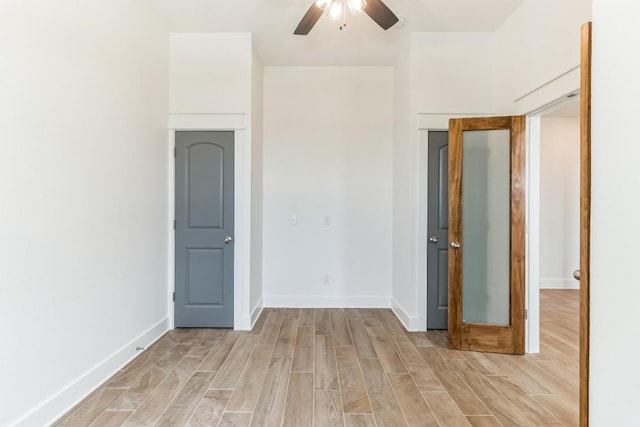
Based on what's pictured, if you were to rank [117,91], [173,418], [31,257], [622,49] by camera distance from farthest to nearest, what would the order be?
1. [117,91]
2. [173,418]
3. [31,257]
4. [622,49]

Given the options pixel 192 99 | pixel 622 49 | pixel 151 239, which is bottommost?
pixel 151 239

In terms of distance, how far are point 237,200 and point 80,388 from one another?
2.04 m

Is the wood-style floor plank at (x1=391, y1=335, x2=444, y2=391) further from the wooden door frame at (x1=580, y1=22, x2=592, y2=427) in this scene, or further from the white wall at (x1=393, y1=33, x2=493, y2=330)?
the wooden door frame at (x1=580, y1=22, x2=592, y2=427)

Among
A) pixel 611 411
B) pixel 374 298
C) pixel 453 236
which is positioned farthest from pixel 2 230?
pixel 374 298

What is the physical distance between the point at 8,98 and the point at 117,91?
39.4 inches

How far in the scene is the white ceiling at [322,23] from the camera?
3.05m

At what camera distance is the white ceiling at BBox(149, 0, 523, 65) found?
3047 millimetres

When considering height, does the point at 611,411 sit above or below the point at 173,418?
above

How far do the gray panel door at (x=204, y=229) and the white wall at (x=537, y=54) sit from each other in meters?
2.88

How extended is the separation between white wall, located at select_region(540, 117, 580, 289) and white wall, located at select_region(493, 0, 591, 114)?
2.97 meters

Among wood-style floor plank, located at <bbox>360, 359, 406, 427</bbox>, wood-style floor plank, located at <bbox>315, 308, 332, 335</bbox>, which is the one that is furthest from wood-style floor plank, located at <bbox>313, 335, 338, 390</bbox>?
wood-style floor plank, located at <bbox>360, 359, 406, 427</bbox>

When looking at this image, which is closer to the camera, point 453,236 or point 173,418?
point 173,418

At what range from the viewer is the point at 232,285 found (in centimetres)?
363

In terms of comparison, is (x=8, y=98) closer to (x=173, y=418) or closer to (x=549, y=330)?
(x=173, y=418)
